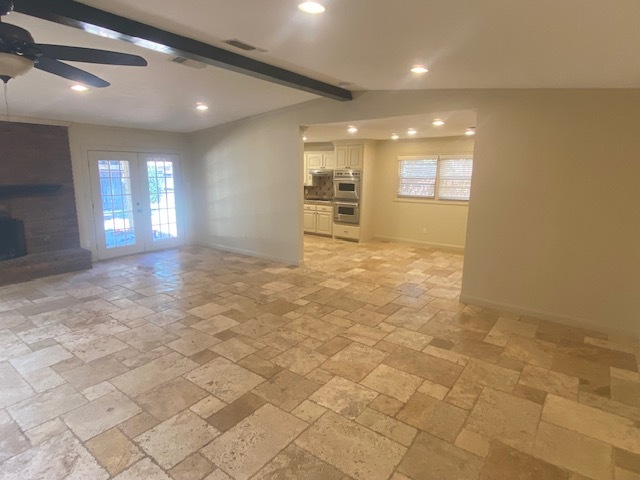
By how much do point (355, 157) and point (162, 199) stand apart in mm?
4337

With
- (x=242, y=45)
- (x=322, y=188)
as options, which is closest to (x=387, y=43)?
(x=242, y=45)

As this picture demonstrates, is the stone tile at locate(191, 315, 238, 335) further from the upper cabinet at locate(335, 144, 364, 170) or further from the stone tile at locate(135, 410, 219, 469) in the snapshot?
the upper cabinet at locate(335, 144, 364, 170)

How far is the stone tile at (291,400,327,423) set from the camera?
2.32m

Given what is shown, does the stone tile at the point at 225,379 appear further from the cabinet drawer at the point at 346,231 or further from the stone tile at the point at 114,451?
the cabinet drawer at the point at 346,231

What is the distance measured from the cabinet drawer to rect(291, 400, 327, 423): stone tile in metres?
5.95

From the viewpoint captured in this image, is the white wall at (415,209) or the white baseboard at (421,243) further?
the white baseboard at (421,243)

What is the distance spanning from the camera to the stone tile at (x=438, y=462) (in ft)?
6.21

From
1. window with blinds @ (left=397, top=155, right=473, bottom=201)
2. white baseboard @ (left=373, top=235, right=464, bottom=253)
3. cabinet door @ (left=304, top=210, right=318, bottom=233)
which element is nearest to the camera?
window with blinds @ (left=397, top=155, right=473, bottom=201)

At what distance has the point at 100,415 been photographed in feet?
7.68

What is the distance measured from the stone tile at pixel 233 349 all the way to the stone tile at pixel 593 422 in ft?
7.65

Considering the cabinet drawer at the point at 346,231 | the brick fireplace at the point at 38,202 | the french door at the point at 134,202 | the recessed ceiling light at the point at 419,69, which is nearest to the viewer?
the recessed ceiling light at the point at 419,69

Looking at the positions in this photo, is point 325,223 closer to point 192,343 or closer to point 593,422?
point 192,343

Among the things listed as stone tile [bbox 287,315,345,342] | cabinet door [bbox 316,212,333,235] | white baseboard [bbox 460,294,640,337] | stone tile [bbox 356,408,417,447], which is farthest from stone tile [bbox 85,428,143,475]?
cabinet door [bbox 316,212,333,235]

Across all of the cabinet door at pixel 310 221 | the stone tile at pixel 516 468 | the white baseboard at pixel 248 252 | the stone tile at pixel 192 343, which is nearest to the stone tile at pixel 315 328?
the stone tile at pixel 192 343
